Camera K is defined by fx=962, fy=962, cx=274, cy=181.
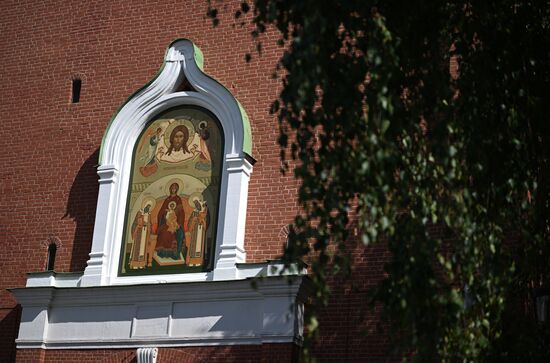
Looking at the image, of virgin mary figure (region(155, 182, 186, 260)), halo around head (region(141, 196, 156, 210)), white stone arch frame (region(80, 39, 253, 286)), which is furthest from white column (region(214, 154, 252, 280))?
halo around head (region(141, 196, 156, 210))

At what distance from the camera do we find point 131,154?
577 inches

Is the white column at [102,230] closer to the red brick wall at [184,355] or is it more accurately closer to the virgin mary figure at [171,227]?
the virgin mary figure at [171,227]

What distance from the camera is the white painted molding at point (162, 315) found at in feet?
41.2

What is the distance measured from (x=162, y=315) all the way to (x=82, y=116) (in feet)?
13.1

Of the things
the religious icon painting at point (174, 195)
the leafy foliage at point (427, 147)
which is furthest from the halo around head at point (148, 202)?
the leafy foliage at point (427, 147)

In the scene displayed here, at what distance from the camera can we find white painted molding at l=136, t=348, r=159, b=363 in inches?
517

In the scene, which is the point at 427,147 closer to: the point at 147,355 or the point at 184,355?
the point at 184,355

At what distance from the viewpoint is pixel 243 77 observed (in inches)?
576

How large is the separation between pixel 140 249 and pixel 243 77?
3030 mm

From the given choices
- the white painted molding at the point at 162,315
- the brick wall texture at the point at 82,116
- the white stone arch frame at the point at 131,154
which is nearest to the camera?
the white painted molding at the point at 162,315

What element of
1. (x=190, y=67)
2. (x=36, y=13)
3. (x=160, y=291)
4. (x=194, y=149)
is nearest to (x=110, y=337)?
(x=160, y=291)

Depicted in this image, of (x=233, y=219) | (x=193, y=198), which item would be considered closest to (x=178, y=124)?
(x=193, y=198)

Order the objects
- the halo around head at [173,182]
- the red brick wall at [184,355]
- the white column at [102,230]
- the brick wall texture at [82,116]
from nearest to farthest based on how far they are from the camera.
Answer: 1. the red brick wall at [184,355]
2. the brick wall texture at [82,116]
3. the white column at [102,230]
4. the halo around head at [173,182]

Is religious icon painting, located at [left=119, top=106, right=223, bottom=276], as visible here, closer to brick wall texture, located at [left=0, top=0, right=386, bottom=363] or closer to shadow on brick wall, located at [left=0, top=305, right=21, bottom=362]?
brick wall texture, located at [left=0, top=0, right=386, bottom=363]
